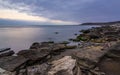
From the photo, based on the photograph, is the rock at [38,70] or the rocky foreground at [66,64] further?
the rock at [38,70]

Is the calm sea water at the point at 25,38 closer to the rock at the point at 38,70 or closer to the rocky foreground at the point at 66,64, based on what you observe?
the rocky foreground at the point at 66,64

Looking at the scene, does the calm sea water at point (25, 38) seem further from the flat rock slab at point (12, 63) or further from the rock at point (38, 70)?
the rock at point (38, 70)

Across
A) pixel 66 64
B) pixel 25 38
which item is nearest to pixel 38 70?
pixel 66 64

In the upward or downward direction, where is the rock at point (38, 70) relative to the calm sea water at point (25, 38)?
upward

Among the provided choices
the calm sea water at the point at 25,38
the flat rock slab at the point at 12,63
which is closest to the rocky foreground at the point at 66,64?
the flat rock slab at the point at 12,63

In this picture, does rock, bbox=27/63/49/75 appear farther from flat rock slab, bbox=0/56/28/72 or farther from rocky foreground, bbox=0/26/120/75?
flat rock slab, bbox=0/56/28/72

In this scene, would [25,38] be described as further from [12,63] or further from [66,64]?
[66,64]

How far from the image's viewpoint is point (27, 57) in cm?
1214

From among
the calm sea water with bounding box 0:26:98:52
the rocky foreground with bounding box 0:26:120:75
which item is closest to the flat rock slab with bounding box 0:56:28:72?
the rocky foreground with bounding box 0:26:120:75

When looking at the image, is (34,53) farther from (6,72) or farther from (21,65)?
(6,72)

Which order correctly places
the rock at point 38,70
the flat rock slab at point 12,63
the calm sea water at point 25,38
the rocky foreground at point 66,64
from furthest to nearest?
the calm sea water at point 25,38 → the flat rock slab at point 12,63 → the rock at point 38,70 → the rocky foreground at point 66,64

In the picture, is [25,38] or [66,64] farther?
[25,38]

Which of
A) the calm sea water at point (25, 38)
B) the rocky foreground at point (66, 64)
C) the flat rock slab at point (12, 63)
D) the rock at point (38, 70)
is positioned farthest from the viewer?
the calm sea water at point (25, 38)

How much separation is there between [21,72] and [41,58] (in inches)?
114
